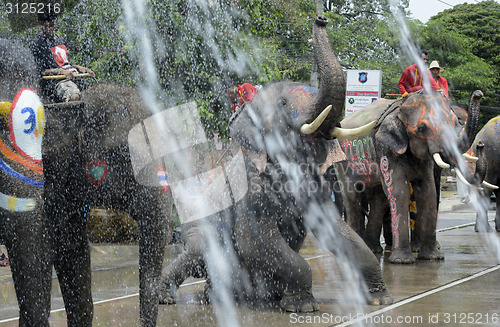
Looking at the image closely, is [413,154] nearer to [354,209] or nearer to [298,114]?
[354,209]

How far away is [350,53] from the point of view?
22328 millimetres

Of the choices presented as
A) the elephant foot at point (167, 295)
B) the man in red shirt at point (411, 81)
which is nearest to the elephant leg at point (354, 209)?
the man in red shirt at point (411, 81)

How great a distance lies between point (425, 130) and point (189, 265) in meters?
3.75

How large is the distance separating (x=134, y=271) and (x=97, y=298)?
70.9 inches

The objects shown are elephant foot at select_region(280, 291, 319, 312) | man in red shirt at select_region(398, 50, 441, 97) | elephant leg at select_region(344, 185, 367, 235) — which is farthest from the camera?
elephant leg at select_region(344, 185, 367, 235)

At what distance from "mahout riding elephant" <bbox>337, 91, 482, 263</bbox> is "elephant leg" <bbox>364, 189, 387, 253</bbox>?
0.10 ft

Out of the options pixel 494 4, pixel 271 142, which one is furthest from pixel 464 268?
pixel 494 4

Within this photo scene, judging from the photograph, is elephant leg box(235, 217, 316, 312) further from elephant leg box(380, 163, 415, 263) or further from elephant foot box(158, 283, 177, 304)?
elephant leg box(380, 163, 415, 263)

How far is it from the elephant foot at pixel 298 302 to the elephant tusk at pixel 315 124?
1361 millimetres

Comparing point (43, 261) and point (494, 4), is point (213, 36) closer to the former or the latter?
point (43, 261)

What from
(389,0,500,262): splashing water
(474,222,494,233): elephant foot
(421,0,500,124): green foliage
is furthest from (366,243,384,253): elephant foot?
(421,0,500,124): green foliage

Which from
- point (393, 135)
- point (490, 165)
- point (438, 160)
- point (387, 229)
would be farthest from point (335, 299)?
point (490, 165)

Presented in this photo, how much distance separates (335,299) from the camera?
21.6ft

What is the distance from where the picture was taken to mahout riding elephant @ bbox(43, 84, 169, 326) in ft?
14.0
